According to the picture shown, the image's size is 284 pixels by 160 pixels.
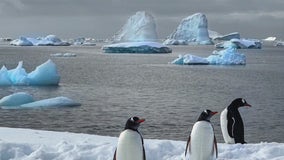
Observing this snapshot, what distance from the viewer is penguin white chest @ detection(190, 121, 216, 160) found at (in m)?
7.20

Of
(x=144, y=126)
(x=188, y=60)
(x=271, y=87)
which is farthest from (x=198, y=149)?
(x=188, y=60)

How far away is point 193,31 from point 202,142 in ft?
544

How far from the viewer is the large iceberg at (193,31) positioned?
16238 cm

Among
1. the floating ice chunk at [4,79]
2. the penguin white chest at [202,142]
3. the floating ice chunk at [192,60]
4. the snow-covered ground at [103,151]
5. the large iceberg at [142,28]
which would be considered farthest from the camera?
the large iceberg at [142,28]

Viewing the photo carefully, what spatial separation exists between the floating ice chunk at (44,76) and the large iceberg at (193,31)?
126 meters

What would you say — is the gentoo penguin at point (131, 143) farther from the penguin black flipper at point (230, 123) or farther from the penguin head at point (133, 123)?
the penguin black flipper at point (230, 123)

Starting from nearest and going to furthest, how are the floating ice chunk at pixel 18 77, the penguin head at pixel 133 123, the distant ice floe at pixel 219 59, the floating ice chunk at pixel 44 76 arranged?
the penguin head at pixel 133 123
the floating ice chunk at pixel 44 76
the floating ice chunk at pixel 18 77
the distant ice floe at pixel 219 59

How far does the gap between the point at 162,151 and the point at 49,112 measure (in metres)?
18.3

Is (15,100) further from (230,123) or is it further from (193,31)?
(193,31)

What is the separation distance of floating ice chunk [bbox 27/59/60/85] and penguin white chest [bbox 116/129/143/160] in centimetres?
2878

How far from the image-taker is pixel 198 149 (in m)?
7.24

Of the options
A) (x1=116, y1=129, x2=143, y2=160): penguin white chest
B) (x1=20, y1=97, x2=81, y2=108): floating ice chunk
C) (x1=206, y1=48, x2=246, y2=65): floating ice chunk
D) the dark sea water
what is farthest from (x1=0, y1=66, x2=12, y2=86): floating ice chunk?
(x1=206, y1=48, x2=246, y2=65): floating ice chunk

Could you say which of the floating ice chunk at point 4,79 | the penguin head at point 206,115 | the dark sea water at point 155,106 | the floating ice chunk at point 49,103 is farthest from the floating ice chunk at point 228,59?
the penguin head at point 206,115

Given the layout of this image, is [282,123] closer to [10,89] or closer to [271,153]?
[271,153]
